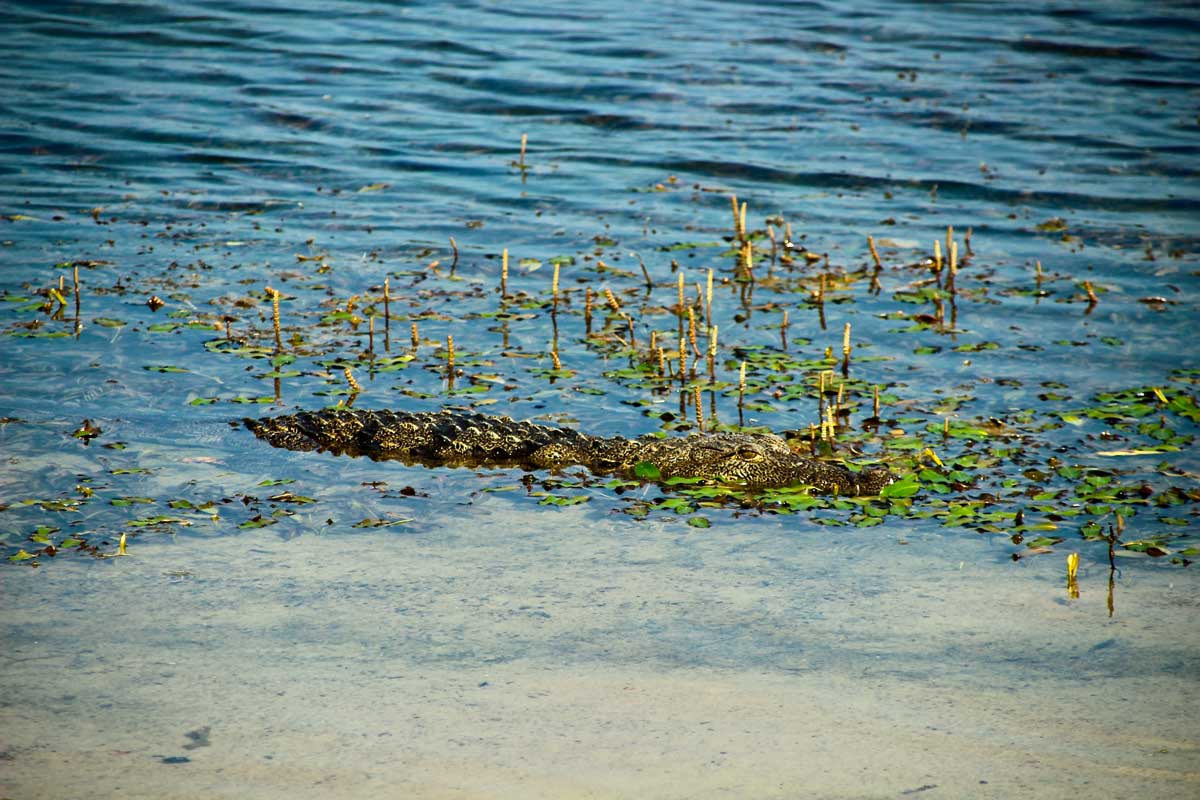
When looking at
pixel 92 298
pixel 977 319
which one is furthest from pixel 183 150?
pixel 977 319

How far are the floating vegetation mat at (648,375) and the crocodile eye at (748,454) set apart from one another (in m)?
0.19

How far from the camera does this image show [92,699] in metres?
4.41

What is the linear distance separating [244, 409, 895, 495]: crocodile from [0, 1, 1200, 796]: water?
0.18 m

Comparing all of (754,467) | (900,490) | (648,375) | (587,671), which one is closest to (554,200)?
(648,375)

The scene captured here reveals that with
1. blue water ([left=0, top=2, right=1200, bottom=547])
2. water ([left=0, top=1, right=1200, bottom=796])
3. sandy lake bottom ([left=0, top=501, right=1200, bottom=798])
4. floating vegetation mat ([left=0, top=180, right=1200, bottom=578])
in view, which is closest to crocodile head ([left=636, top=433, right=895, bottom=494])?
floating vegetation mat ([left=0, top=180, right=1200, bottom=578])

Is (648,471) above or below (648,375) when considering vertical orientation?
below

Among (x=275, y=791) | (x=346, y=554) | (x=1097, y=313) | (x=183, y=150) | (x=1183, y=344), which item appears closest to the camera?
(x=275, y=791)

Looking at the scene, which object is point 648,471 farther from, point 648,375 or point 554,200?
point 554,200

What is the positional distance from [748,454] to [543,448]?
1133mm

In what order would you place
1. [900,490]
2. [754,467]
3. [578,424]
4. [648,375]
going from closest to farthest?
[900,490], [754,467], [578,424], [648,375]

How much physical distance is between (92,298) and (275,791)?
6292 millimetres

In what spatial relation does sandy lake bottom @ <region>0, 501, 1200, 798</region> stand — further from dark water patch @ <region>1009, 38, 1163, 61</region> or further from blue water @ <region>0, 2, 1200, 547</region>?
dark water patch @ <region>1009, 38, 1163, 61</region>

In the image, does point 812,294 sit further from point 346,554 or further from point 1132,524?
point 346,554

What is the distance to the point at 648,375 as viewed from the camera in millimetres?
8125
